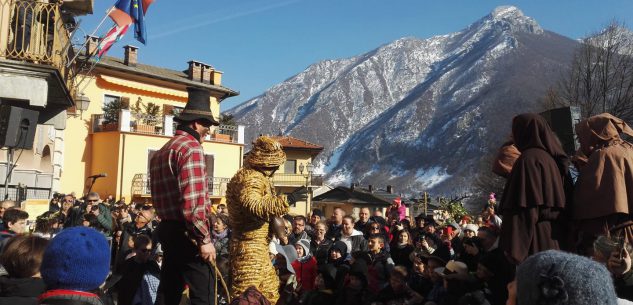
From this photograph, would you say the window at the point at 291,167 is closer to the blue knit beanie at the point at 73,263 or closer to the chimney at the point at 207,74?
the chimney at the point at 207,74

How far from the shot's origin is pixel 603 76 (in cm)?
3127

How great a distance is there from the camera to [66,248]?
2777mm

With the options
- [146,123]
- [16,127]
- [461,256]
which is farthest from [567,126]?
[146,123]

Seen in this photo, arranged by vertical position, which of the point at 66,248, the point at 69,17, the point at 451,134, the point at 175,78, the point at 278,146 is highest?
the point at 451,134

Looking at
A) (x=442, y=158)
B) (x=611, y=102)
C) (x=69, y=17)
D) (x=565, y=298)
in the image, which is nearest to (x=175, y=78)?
(x=69, y=17)

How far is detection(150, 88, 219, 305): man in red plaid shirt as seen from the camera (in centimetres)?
425

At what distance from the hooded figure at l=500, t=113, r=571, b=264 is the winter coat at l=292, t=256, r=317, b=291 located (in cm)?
476

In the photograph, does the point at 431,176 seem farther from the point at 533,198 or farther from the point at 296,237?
the point at 533,198

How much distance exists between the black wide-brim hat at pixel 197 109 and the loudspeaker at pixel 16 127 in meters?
4.81

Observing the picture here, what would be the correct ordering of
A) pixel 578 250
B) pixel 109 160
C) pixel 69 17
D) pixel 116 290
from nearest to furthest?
pixel 578 250, pixel 116 290, pixel 69 17, pixel 109 160

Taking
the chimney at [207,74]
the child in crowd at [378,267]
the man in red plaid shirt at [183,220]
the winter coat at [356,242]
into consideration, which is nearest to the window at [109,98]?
the chimney at [207,74]

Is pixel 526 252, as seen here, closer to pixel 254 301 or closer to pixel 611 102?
pixel 254 301

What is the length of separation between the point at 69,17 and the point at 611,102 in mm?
26034

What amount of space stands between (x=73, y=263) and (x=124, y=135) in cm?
3167
